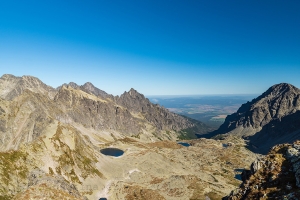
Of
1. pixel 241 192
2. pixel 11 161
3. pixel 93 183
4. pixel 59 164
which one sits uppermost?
pixel 241 192

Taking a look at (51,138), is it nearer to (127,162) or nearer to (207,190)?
(127,162)

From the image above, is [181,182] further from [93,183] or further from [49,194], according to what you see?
[49,194]

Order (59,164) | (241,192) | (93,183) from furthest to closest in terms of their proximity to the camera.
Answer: (93,183) → (59,164) → (241,192)

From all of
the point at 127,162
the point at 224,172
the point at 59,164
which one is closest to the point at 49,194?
the point at 59,164

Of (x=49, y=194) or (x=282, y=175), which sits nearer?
(x=282, y=175)

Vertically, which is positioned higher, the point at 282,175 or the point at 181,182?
the point at 282,175

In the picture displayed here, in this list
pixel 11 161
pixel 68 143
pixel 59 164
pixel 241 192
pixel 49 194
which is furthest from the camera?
pixel 68 143

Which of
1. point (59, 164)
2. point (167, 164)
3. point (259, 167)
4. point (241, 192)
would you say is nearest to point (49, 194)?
point (241, 192)
